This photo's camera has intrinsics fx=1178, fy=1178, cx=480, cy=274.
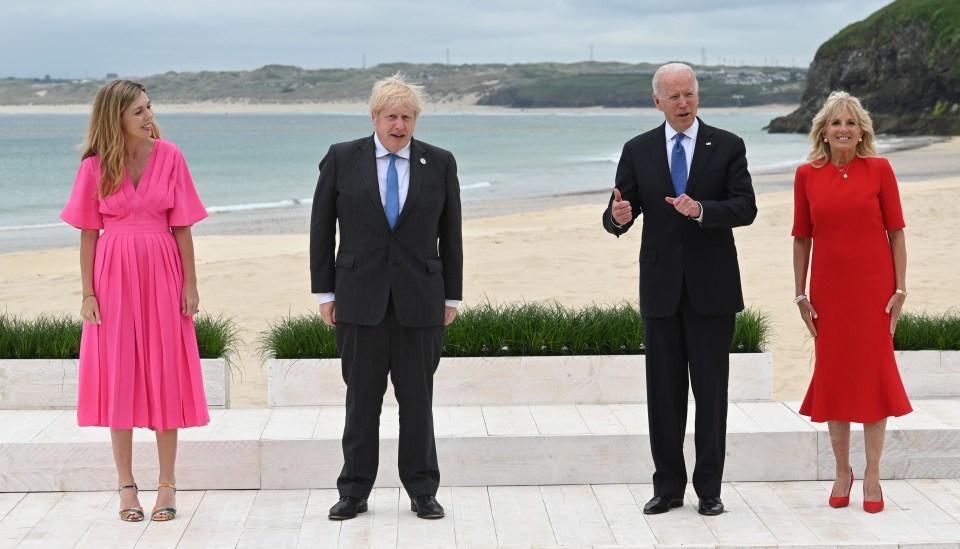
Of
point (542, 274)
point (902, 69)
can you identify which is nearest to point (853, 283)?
point (542, 274)

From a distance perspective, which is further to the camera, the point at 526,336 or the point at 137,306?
the point at 526,336

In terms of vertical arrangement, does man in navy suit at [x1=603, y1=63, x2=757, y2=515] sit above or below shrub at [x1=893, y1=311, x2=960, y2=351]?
above

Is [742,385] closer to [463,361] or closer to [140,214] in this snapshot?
[463,361]

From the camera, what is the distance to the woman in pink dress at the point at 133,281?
14.9 ft

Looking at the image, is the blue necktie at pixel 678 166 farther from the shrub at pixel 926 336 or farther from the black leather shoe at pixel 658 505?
the shrub at pixel 926 336

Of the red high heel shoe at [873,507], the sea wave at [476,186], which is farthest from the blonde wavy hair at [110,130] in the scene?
the sea wave at [476,186]

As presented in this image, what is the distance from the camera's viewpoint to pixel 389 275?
14.9 feet

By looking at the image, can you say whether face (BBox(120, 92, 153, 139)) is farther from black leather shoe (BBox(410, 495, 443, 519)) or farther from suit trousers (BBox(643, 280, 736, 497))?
suit trousers (BBox(643, 280, 736, 497))

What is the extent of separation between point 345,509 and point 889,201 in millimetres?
2443

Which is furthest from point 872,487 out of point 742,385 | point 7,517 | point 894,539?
point 7,517

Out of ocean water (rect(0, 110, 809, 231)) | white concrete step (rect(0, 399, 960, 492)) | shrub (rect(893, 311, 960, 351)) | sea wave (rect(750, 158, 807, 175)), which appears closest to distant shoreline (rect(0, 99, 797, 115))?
ocean water (rect(0, 110, 809, 231))

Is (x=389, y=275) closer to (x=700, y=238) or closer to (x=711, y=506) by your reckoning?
(x=700, y=238)

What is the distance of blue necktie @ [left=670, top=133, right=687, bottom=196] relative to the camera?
4.64m

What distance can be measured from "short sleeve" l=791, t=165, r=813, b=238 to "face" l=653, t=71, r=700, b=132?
51 cm
